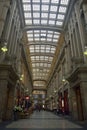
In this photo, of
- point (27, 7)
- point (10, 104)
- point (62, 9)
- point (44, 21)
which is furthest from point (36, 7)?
point (10, 104)

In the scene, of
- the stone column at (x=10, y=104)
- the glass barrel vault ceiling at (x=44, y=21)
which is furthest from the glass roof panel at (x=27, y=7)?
the stone column at (x=10, y=104)

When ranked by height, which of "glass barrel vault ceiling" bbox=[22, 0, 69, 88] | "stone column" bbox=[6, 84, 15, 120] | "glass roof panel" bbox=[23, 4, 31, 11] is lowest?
"stone column" bbox=[6, 84, 15, 120]

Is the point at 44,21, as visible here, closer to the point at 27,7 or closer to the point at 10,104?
the point at 27,7

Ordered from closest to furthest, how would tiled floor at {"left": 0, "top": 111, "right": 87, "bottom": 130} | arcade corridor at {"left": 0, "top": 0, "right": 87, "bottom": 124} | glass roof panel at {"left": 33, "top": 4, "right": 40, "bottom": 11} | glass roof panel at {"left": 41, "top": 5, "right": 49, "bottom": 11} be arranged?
1. tiled floor at {"left": 0, "top": 111, "right": 87, "bottom": 130}
2. arcade corridor at {"left": 0, "top": 0, "right": 87, "bottom": 124}
3. glass roof panel at {"left": 33, "top": 4, "right": 40, "bottom": 11}
4. glass roof panel at {"left": 41, "top": 5, "right": 49, "bottom": 11}

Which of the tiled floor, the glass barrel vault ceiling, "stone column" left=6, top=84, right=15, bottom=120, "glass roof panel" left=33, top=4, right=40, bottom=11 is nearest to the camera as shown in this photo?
the tiled floor

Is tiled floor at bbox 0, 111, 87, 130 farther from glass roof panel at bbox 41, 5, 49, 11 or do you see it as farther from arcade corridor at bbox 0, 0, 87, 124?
glass roof panel at bbox 41, 5, 49, 11

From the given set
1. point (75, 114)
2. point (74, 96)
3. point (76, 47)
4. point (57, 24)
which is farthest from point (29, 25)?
point (75, 114)

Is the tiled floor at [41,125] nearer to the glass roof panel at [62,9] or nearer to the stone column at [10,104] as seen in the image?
the stone column at [10,104]

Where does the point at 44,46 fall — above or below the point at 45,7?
below

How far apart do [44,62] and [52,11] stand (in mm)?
24312

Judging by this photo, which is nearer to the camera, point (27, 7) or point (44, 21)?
point (27, 7)

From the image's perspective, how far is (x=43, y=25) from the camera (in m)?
25.2

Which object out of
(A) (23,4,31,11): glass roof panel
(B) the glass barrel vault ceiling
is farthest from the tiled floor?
Answer: (A) (23,4,31,11): glass roof panel

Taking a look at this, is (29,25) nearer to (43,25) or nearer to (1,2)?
(43,25)
